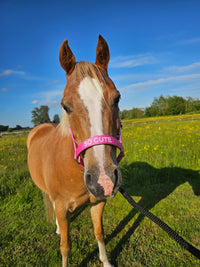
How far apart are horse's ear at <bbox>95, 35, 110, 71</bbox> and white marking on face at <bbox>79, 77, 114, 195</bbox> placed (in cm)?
42

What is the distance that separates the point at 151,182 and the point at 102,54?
13.4 feet

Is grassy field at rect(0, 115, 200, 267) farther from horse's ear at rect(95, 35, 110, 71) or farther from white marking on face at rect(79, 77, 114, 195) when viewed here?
horse's ear at rect(95, 35, 110, 71)

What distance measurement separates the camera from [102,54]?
66.2 inches

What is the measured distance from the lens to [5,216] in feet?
11.6

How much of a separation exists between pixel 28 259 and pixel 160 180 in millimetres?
3750

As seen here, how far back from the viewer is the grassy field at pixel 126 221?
254cm

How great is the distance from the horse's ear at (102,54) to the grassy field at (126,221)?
Answer: 2682 millimetres

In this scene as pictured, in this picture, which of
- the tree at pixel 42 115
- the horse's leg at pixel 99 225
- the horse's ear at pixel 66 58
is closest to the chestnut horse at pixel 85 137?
the horse's ear at pixel 66 58

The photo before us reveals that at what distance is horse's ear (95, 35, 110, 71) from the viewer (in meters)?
1.64

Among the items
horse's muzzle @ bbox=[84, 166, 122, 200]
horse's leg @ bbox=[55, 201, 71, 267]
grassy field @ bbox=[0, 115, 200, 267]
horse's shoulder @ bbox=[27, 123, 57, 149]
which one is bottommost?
grassy field @ bbox=[0, 115, 200, 267]

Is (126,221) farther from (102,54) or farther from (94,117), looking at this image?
(102,54)

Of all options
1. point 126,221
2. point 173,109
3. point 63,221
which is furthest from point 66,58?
point 173,109

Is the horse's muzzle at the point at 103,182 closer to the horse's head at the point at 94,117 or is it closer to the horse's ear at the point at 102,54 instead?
the horse's head at the point at 94,117

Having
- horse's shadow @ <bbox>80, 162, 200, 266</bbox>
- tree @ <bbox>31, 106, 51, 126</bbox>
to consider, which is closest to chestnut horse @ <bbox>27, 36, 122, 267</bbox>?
horse's shadow @ <bbox>80, 162, 200, 266</bbox>
